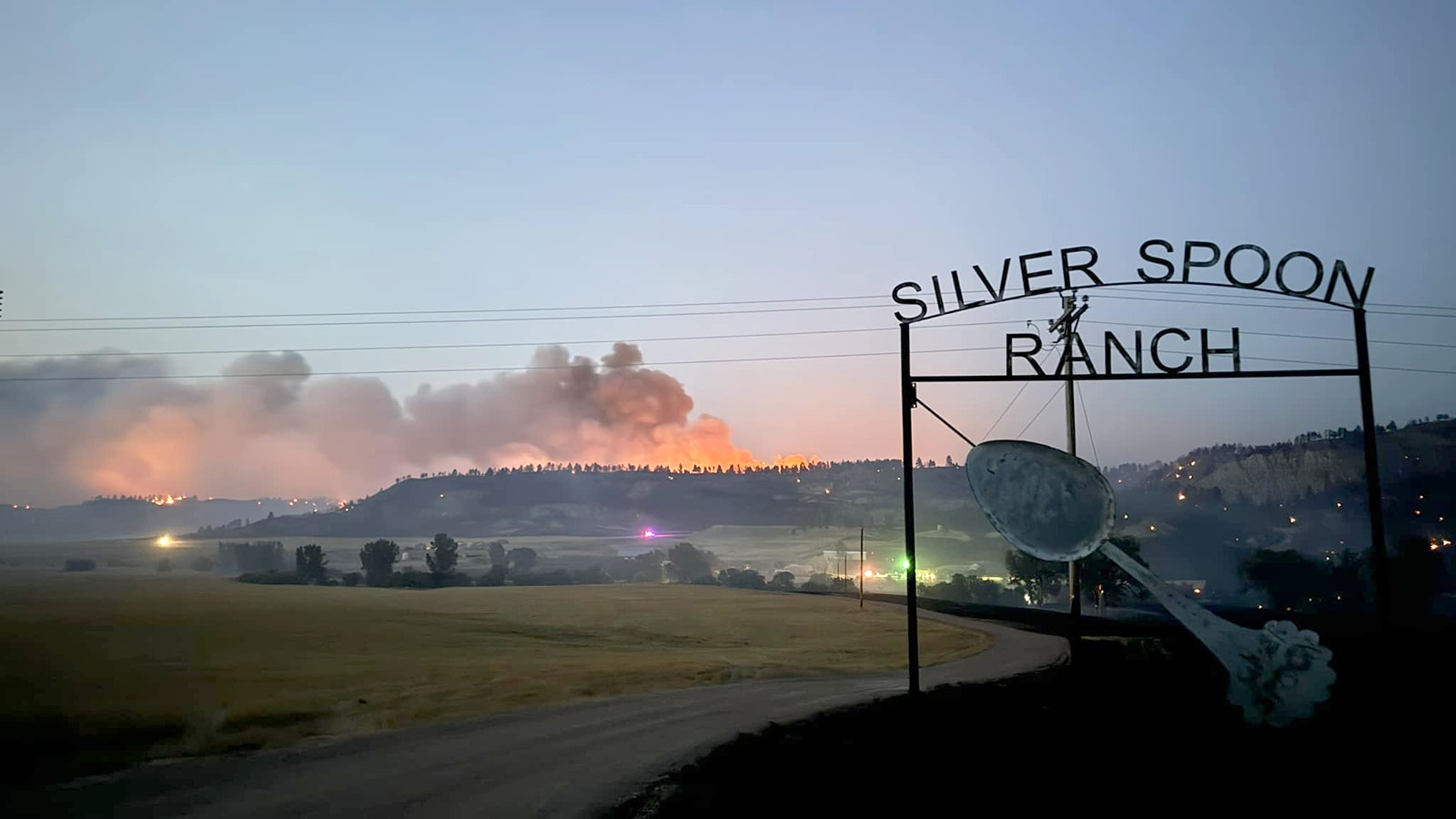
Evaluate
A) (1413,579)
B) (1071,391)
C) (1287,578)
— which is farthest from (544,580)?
(1071,391)

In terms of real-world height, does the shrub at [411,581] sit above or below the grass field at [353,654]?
below

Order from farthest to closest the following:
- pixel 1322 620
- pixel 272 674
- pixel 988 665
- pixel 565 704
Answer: pixel 1322 620
pixel 988 665
pixel 272 674
pixel 565 704

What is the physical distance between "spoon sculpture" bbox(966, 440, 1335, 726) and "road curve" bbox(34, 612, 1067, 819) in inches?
367

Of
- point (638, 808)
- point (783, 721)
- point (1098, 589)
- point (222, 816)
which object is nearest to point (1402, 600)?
point (1098, 589)

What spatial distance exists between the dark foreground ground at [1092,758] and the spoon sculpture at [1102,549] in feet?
3.89

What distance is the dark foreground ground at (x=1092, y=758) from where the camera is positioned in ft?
50.6

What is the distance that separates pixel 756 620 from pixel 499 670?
116 feet

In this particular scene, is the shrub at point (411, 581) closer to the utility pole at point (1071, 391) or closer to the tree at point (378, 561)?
the tree at point (378, 561)

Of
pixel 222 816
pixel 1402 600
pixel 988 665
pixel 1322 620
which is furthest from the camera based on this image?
pixel 1402 600

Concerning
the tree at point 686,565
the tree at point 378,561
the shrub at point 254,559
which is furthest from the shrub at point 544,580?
the shrub at point 254,559

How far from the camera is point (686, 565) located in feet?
603

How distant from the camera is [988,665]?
136 ft

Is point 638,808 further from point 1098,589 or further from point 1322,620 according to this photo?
point 1098,589

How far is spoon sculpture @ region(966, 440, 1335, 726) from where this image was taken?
60.5 ft
